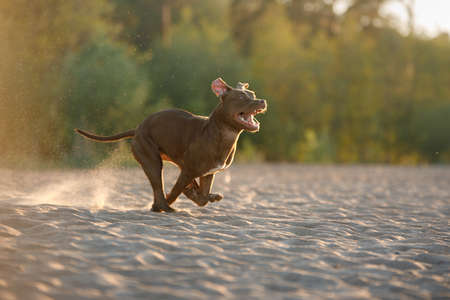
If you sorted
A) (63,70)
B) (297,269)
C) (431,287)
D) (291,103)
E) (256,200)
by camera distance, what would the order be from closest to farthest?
(431,287)
(297,269)
(256,200)
(63,70)
(291,103)

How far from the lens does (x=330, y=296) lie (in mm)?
3574

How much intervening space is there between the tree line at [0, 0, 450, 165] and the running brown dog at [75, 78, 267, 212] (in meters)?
8.97

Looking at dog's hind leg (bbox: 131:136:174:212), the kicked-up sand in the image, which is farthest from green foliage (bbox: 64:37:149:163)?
dog's hind leg (bbox: 131:136:174:212)

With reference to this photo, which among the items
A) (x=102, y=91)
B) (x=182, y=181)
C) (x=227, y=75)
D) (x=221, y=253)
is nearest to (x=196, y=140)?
(x=182, y=181)

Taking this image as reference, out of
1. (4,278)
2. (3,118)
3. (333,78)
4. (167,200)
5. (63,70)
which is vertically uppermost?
(333,78)

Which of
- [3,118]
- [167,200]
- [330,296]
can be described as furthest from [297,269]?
[3,118]

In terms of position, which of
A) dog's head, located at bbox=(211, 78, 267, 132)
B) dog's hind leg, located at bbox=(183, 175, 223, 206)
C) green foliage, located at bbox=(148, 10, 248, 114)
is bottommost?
dog's hind leg, located at bbox=(183, 175, 223, 206)

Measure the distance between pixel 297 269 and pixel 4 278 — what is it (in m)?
2.08

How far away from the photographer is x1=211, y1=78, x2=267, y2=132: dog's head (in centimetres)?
607

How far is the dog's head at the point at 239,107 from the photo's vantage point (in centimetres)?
607

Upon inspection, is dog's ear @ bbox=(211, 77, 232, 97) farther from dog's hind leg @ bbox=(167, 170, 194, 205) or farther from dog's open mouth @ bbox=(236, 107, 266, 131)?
dog's hind leg @ bbox=(167, 170, 194, 205)

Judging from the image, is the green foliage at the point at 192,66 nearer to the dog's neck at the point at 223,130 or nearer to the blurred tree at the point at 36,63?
the blurred tree at the point at 36,63

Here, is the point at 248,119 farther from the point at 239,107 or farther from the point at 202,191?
the point at 202,191

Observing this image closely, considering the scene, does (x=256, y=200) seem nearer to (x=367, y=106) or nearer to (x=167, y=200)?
(x=167, y=200)
